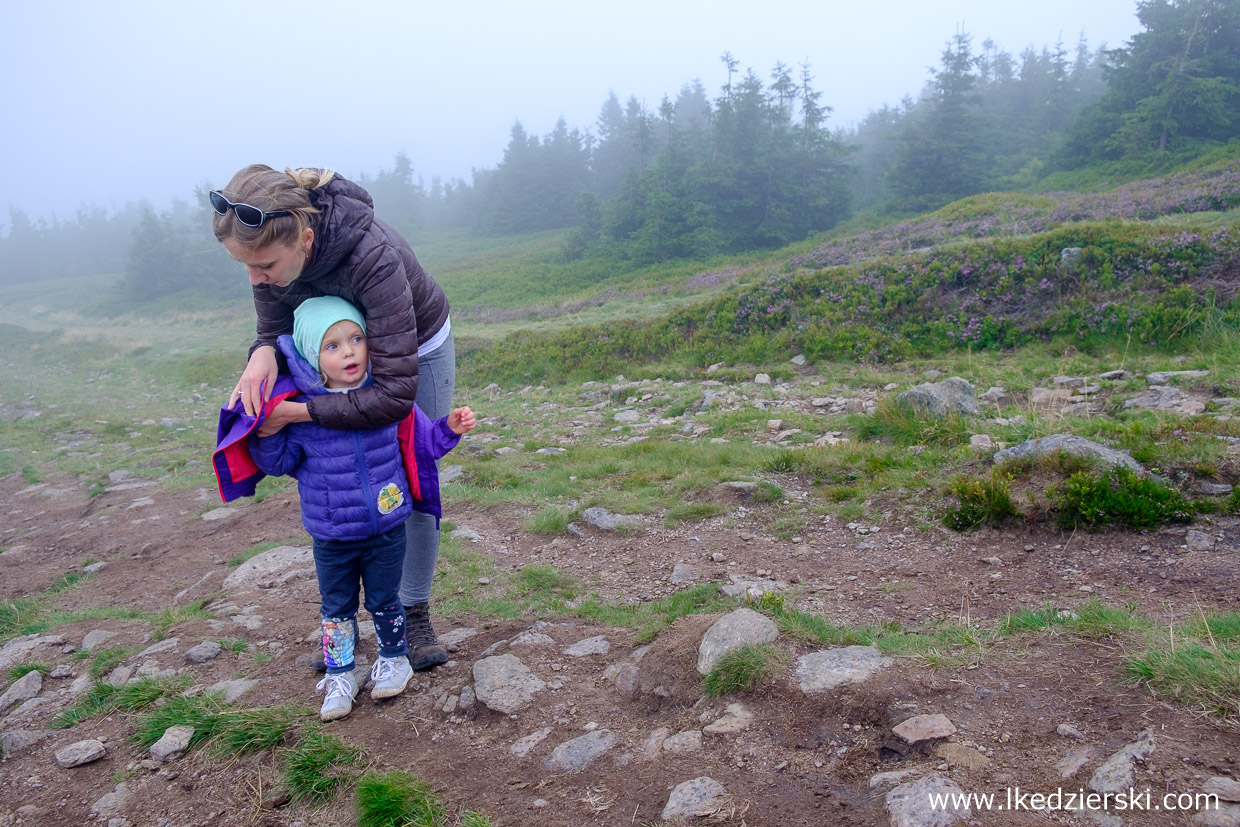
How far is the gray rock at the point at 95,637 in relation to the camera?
13.4 ft

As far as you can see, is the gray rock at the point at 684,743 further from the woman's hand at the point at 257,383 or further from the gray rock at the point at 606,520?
the gray rock at the point at 606,520

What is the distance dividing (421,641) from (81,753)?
1.41 metres

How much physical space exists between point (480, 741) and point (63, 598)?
435 cm

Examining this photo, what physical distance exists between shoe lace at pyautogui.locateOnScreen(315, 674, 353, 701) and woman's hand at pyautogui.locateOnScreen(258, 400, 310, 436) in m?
1.15

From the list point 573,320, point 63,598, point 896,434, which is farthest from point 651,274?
point 63,598

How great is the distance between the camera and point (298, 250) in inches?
105

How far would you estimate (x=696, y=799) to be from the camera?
218 cm

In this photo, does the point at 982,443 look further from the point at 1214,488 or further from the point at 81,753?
the point at 81,753

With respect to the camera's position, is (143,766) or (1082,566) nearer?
(143,766)

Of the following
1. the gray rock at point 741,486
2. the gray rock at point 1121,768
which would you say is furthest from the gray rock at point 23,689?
the gray rock at point 1121,768

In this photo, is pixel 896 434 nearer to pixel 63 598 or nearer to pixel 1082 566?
pixel 1082 566

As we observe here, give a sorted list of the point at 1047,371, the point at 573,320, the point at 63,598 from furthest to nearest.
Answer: the point at 573,320 → the point at 1047,371 → the point at 63,598

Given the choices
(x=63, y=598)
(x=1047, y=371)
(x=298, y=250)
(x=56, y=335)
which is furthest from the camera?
(x=56, y=335)

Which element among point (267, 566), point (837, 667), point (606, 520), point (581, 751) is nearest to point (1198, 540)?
point (837, 667)
